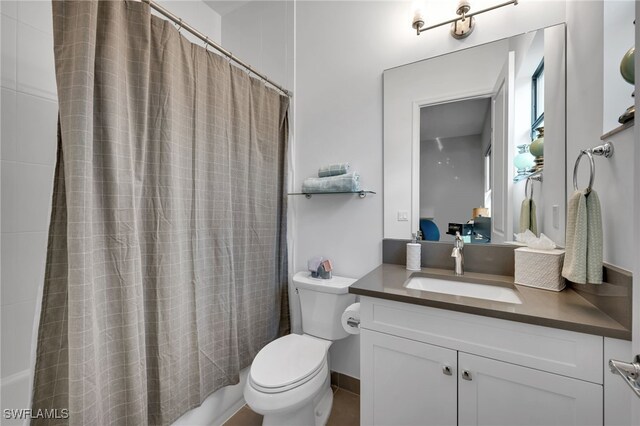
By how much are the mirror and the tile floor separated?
1.05 meters

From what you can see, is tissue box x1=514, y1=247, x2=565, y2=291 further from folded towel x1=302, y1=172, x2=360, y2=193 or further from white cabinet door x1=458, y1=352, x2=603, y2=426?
folded towel x1=302, y1=172, x2=360, y2=193

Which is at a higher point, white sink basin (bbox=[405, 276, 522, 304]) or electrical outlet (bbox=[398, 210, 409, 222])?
electrical outlet (bbox=[398, 210, 409, 222])

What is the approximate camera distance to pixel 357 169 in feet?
5.54

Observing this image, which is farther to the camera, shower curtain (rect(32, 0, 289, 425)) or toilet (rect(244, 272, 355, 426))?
toilet (rect(244, 272, 355, 426))

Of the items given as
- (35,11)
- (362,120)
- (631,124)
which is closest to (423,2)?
(362,120)

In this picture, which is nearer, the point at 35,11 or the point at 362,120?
the point at 35,11

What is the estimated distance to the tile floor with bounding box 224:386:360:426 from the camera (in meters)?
1.46

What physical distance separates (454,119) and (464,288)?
0.88 meters

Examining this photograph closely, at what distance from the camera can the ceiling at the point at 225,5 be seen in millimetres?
2114

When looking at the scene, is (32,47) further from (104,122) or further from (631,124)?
(631,124)

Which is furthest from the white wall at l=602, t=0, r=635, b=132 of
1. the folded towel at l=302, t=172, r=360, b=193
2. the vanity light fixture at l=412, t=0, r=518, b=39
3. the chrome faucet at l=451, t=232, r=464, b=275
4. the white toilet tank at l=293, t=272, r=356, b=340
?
the white toilet tank at l=293, t=272, r=356, b=340

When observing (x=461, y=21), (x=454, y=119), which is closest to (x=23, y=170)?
(x=454, y=119)

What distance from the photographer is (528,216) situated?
128 centimetres

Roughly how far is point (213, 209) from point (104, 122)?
568 millimetres
